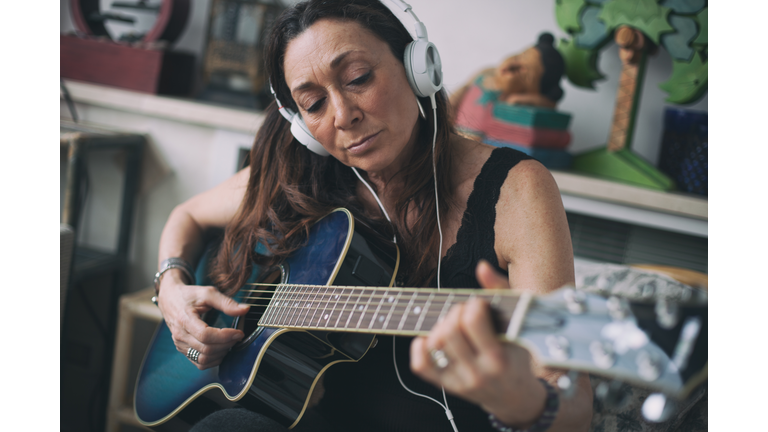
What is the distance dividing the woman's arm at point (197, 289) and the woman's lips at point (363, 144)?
37 centimetres

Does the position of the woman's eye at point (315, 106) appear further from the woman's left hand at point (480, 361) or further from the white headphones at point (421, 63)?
the woman's left hand at point (480, 361)

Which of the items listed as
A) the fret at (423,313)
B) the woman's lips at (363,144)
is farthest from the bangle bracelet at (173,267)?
the fret at (423,313)

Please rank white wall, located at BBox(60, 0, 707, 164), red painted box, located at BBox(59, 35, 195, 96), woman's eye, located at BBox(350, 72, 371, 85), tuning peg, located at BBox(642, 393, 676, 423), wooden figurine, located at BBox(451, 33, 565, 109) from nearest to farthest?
tuning peg, located at BBox(642, 393, 676, 423)
woman's eye, located at BBox(350, 72, 371, 85)
wooden figurine, located at BBox(451, 33, 565, 109)
white wall, located at BBox(60, 0, 707, 164)
red painted box, located at BBox(59, 35, 195, 96)

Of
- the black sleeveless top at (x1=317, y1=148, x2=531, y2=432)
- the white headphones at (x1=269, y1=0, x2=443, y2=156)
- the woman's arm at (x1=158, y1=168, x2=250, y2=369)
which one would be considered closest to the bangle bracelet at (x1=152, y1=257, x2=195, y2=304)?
the woman's arm at (x1=158, y1=168, x2=250, y2=369)

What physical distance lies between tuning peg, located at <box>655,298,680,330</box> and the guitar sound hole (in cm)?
67

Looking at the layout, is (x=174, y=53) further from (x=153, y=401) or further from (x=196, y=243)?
(x=153, y=401)

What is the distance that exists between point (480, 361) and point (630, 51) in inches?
44.7

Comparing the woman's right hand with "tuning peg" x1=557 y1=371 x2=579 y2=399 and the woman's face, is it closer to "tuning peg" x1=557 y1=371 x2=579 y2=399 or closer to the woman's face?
the woman's face

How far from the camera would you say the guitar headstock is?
0.45 m

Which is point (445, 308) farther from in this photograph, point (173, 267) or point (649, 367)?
point (173, 267)

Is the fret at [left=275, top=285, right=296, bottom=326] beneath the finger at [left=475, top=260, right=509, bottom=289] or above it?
beneath

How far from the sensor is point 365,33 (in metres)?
Result: 0.90

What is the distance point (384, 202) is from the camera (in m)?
1.06

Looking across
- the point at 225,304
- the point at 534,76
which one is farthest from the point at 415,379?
the point at 534,76
